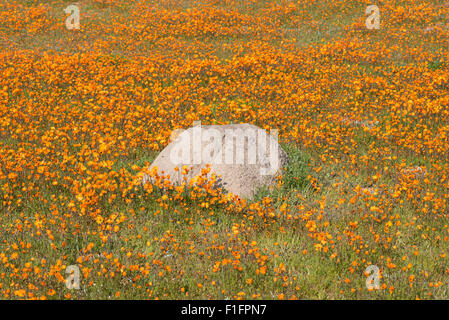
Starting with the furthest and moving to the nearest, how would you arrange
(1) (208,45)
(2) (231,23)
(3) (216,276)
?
(2) (231,23) < (1) (208,45) < (3) (216,276)

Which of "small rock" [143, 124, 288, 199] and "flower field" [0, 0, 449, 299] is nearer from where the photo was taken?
"flower field" [0, 0, 449, 299]

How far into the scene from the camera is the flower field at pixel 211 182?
16.7ft

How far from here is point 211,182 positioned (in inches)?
258

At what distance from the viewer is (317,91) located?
11.2 metres

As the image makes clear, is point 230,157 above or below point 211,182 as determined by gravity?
above

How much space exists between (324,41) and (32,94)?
36.7 ft

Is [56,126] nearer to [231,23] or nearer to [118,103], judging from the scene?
[118,103]

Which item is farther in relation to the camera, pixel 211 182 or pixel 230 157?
pixel 230 157

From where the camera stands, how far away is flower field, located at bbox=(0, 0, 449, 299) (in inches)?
200

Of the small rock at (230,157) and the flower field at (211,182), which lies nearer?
the flower field at (211,182)

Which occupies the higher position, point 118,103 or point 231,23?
point 231,23

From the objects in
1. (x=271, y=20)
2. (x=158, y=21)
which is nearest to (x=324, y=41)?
(x=271, y=20)
